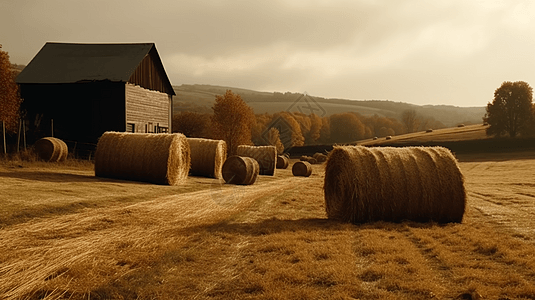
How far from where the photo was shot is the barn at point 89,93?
1173 inches

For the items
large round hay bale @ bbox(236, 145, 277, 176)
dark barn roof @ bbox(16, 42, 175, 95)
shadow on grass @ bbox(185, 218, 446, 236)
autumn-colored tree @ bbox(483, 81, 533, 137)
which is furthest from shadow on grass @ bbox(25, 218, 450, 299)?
autumn-colored tree @ bbox(483, 81, 533, 137)

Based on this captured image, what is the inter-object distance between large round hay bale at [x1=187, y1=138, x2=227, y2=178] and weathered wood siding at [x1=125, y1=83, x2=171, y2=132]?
792 centimetres

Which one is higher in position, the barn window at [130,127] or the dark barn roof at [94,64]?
the dark barn roof at [94,64]

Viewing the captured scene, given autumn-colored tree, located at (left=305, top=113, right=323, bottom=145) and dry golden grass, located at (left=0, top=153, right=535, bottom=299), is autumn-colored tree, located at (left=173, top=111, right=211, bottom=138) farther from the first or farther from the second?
dry golden grass, located at (left=0, top=153, right=535, bottom=299)

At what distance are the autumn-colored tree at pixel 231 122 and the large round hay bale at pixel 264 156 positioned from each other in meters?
24.7

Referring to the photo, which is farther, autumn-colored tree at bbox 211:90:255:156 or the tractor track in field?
autumn-colored tree at bbox 211:90:255:156

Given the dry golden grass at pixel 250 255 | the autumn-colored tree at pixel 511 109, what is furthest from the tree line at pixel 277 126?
the dry golden grass at pixel 250 255

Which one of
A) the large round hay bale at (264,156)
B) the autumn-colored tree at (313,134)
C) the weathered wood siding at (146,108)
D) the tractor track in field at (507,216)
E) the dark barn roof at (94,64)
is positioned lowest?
the autumn-colored tree at (313,134)

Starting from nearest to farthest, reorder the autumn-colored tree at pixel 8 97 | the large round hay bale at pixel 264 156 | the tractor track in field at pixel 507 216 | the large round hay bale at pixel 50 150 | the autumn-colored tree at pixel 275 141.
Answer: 1. the tractor track in field at pixel 507 216
2. the large round hay bale at pixel 50 150
3. the autumn-colored tree at pixel 8 97
4. the large round hay bale at pixel 264 156
5. the autumn-colored tree at pixel 275 141

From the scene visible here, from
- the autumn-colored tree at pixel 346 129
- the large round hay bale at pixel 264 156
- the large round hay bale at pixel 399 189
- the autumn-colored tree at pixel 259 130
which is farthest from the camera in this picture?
the autumn-colored tree at pixel 346 129

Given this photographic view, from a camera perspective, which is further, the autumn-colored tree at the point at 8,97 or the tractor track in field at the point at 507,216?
the autumn-colored tree at the point at 8,97

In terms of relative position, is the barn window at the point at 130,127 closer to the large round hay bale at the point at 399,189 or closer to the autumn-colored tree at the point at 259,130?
the large round hay bale at the point at 399,189

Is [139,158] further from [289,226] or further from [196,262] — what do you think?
[196,262]

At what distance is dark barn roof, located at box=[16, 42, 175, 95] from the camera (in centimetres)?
3034
